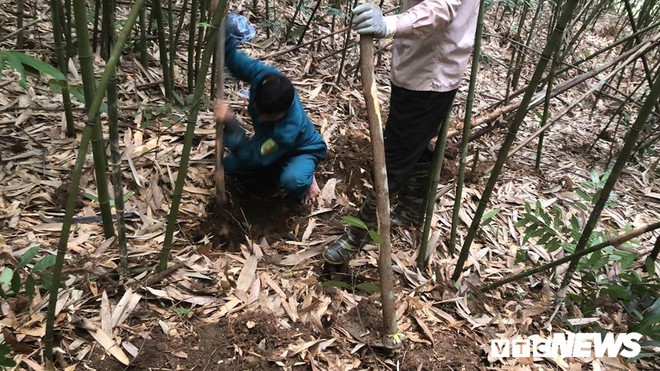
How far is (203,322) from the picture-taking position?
150cm

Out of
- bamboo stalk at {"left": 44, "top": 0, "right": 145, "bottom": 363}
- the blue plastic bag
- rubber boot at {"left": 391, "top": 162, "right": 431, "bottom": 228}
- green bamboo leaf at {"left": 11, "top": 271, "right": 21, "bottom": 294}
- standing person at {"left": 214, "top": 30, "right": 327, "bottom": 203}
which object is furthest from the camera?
rubber boot at {"left": 391, "top": 162, "right": 431, "bottom": 228}

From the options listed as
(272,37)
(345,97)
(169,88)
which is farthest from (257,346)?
(272,37)

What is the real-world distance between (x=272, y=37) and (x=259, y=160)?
4.72 ft

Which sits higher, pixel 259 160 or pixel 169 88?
pixel 169 88

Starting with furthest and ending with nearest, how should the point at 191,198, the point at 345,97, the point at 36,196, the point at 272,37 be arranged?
the point at 272,37
the point at 345,97
the point at 191,198
the point at 36,196

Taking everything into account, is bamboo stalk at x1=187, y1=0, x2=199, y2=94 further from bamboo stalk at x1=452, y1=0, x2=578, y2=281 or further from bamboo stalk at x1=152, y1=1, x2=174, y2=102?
bamboo stalk at x1=452, y1=0, x2=578, y2=281

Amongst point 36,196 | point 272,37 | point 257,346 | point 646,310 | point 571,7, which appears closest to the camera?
point 571,7

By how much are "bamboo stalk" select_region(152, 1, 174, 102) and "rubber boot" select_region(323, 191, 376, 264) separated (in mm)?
1155

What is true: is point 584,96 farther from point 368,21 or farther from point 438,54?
point 368,21

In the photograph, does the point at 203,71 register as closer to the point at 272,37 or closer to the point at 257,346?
the point at 257,346

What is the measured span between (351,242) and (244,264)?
1.28 feet

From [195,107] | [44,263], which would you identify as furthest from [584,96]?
[44,263]

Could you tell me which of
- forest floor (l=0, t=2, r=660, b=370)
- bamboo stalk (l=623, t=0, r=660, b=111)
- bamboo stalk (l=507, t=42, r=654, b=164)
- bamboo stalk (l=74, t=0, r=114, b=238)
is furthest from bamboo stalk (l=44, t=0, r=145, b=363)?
bamboo stalk (l=623, t=0, r=660, b=111)

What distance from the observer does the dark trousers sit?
171 centimetres
